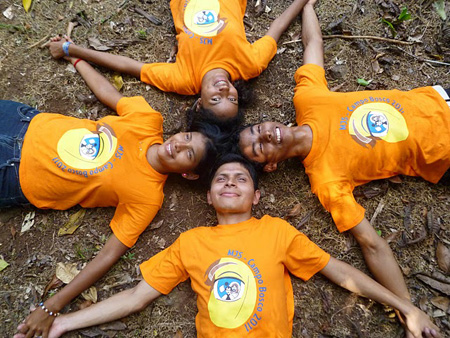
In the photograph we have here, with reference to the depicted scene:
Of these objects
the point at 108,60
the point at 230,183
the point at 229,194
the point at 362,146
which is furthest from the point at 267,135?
the point at 108,60

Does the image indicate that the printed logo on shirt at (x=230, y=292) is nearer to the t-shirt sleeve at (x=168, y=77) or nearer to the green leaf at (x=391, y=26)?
the t-shirt sleeve at (x=168, y=77)

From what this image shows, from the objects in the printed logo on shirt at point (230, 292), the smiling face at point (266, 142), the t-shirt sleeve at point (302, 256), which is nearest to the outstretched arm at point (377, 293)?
the t-shirt sleeve at point (302, 256)

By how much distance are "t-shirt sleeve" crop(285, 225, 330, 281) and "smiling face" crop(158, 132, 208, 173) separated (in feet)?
4.21

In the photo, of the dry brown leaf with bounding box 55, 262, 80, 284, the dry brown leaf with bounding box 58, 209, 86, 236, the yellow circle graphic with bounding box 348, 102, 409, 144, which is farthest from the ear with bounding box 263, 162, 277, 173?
the dry brown leaf with bounding box 55, 262, 80, 284

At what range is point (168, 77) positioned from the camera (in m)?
4.27

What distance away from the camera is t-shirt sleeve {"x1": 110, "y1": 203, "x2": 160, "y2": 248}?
365cm

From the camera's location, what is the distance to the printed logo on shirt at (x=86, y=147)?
363 centimetres

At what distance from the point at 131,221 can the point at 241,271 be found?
1.32m

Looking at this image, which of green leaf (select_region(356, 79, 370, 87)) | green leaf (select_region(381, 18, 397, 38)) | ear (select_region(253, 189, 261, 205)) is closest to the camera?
ear (select_region(253, 189, 261, 205))

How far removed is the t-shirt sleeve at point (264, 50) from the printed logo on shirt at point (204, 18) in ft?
1.67

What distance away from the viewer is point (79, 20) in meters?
4.64

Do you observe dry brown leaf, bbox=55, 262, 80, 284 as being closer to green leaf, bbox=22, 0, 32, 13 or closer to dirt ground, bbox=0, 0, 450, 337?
dirt ground, bbox=0, 0, 450, 337

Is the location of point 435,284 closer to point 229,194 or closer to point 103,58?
point 229,194

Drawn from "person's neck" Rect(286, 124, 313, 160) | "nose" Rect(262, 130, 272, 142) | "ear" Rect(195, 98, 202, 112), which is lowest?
"person's neck" Rect(286, 124, 313, 160)
